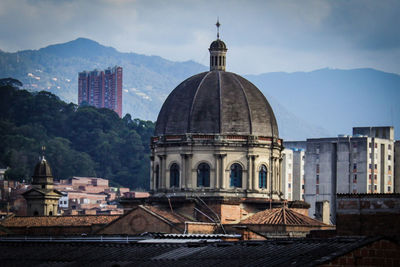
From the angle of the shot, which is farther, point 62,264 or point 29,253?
point 29,253

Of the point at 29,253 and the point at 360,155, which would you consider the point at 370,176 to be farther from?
the point at 29,253

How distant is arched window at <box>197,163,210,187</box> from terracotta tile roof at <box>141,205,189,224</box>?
12.3 feet

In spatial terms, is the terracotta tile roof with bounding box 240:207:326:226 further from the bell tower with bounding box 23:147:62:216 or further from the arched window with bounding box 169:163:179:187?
the bell tower with bounding box 23:147:62:216

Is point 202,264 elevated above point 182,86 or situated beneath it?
situated beneath

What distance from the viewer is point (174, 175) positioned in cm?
9644

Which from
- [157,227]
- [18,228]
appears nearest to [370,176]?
[18,228]

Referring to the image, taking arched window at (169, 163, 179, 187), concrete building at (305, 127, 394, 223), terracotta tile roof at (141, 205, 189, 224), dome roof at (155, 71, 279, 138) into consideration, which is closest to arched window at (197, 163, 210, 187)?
arched window at (169, 163, 179, 187)

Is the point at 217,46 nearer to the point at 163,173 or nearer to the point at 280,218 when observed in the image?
the point at 163,173

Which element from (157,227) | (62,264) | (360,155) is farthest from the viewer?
(360,155)

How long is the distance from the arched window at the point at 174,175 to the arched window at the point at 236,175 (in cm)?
401

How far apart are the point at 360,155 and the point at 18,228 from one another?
9196 cm

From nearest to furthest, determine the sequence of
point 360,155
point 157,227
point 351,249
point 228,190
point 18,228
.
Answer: point 351,249
point 157,227
point 228,190
point 18,228
point 360,155

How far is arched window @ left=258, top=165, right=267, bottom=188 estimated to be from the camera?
9625cm

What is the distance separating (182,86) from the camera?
98.6 metres
